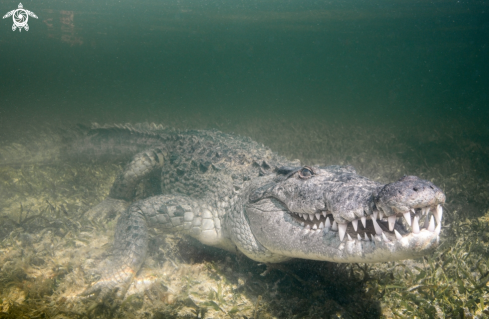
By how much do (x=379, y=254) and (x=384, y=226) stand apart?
11.2 inches

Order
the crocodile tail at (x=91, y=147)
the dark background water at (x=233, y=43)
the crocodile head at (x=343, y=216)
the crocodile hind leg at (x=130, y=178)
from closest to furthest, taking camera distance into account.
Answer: the crocodile head at (x=343, y=216) < the crocodile hind leg at (x=130, y=178) < the crocodile tail at (x=91, y=147) < the dark background water at (x=233, y=43)

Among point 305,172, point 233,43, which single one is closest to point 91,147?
point 305,172

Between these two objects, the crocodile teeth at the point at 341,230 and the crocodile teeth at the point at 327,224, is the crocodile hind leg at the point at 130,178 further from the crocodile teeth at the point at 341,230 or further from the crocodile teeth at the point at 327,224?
the crocodile teeth at the point at 341,230

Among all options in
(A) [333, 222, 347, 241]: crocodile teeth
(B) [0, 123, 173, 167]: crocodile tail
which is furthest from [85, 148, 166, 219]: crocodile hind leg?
(A) [333, 222, 347, 241]: crocodile teeth

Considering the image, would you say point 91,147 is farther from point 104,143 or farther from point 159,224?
point 159,224

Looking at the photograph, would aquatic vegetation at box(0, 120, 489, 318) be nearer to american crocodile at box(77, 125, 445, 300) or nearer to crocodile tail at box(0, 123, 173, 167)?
american crocodile at box(77, 125, 445, 300)

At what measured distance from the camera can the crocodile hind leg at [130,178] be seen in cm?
430

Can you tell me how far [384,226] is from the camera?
6.04 ft

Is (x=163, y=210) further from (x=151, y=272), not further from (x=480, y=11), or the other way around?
(x=480, y=11)

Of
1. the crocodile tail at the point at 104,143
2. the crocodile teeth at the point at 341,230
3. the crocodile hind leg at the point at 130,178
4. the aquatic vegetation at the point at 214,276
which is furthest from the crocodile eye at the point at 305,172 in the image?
the crocodile tail at the point at 104,143

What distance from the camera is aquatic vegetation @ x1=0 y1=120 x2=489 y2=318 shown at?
2.08m

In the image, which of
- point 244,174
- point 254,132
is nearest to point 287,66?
point 254,132

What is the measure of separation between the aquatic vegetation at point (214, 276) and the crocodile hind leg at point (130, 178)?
36 centimetres

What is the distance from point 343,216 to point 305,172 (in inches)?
27.1
